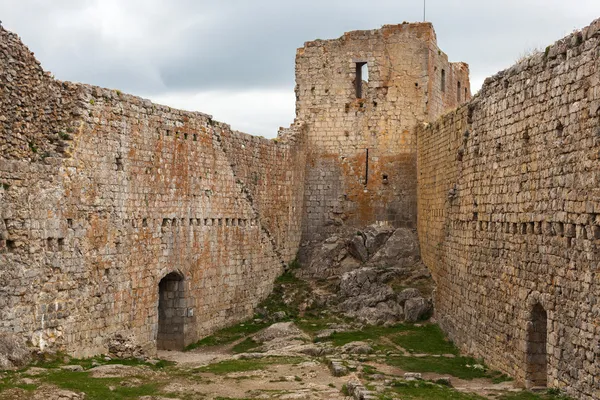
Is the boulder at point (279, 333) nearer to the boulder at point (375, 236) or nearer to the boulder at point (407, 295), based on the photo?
the boulder at point (407, 295)

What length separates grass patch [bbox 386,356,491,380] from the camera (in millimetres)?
16188

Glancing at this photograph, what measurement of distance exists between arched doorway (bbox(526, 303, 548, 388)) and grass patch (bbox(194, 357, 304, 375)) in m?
4.88

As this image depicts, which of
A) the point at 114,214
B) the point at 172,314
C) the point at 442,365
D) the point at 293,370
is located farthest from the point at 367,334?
the point at 114,214

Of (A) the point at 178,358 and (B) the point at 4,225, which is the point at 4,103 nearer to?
(B) the point at 4,225

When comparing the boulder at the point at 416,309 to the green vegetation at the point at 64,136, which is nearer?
the green vegetation at the point at 64,136

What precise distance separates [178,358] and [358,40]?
13.3 meters

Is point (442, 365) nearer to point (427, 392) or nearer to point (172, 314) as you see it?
point (427, 392)

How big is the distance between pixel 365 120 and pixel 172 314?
10175 millimetres

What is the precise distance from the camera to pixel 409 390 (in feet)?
45.3

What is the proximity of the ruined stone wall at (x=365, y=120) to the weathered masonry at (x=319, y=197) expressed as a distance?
5 cm

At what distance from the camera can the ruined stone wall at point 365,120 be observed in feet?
90.0

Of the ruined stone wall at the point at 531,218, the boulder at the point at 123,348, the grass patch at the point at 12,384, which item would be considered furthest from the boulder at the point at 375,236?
the grass patch at the point at 12,384

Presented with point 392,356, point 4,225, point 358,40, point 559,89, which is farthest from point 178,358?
point 358,40

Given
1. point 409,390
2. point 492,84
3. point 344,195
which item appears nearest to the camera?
point 409,390
